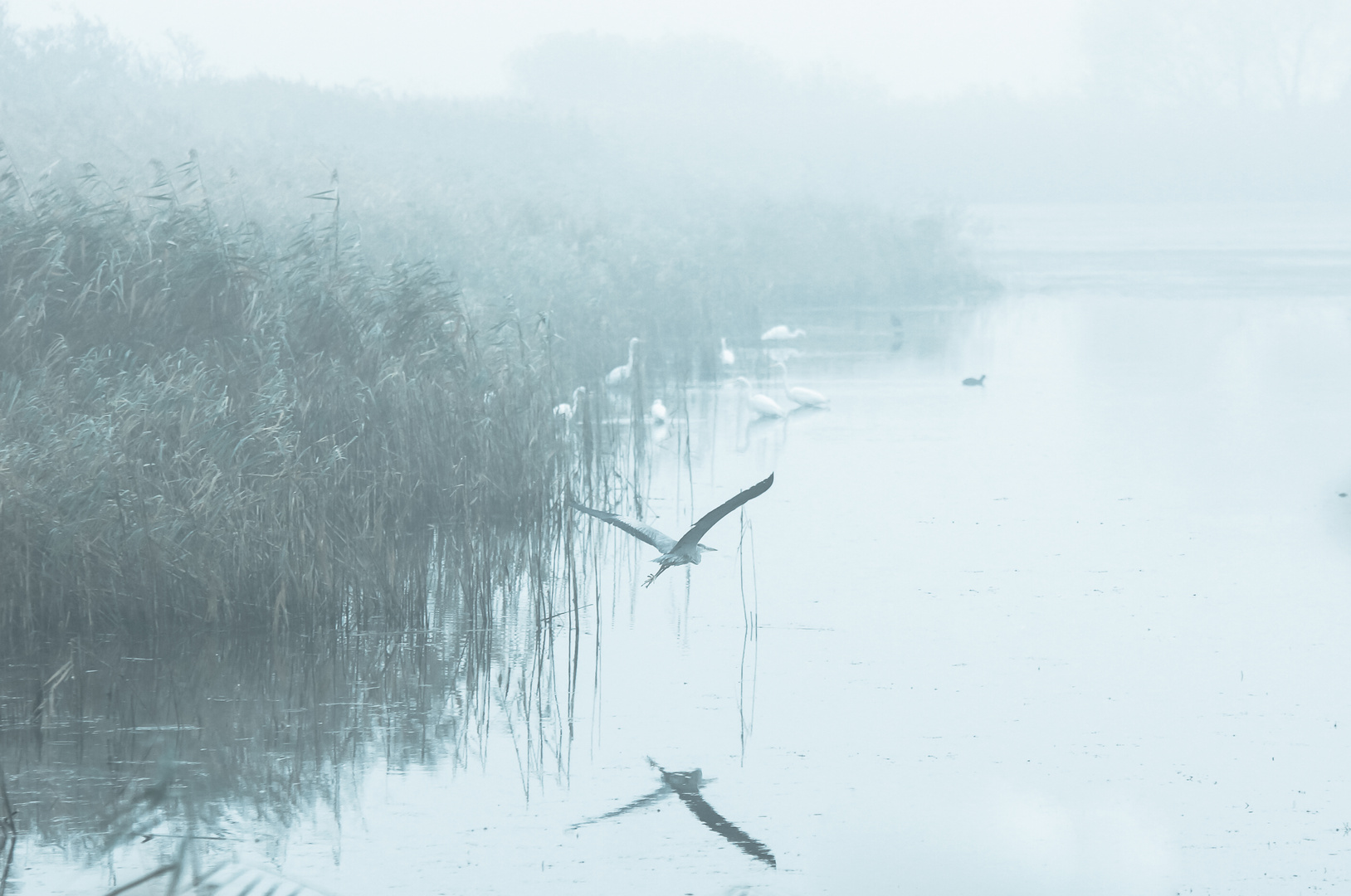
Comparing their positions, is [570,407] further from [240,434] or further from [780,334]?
[780,334]

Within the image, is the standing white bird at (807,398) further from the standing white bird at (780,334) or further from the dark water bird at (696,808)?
the dark water bird at (696,808)

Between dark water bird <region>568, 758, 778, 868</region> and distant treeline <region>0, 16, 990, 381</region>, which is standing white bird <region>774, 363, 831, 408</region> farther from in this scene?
dark water bird <region>568, 758, 778, 868</region>

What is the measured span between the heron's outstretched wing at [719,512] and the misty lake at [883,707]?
21.6 inches

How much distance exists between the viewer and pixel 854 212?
79.6 ft

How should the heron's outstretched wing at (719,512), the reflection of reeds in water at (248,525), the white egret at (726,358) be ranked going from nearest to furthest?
the heron's outstretched wing at (719,512), the reflection of reeds in water at (248,525), the white egret at (726,358)

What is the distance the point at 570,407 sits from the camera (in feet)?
36.7

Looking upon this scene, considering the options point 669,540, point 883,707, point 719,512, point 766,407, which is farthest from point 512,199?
point 883,707

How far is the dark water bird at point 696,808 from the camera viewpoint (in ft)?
16.2

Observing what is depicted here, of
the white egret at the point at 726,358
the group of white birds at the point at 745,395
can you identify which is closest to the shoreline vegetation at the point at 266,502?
the group of white birds at the point at 745,395

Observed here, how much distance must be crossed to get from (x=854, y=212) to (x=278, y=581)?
1835cm

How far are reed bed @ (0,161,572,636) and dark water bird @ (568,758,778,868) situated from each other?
198 cm

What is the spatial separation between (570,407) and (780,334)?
7.20 metres

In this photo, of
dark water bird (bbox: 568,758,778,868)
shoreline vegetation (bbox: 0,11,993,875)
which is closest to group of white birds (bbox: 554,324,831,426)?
shoreline vegetation (bbox: 0,11,993,875)

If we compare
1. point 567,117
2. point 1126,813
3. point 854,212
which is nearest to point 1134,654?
point 1126,813
